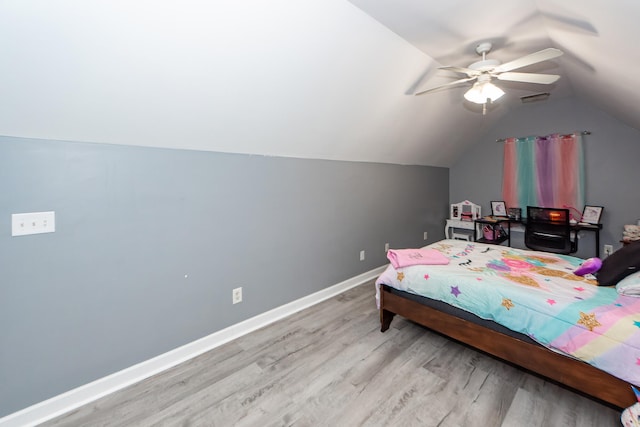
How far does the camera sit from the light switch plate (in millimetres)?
1506

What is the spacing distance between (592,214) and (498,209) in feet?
3.61

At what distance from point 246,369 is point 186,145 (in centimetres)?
166

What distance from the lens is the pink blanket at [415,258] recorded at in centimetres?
232

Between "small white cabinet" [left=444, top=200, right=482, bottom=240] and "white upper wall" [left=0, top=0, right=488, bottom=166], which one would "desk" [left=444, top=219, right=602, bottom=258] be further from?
"white upper wall" [left=0, top=0, right=488, bottom=166]

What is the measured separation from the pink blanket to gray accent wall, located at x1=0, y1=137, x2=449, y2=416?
0.92m

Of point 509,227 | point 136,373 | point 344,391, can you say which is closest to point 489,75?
point 344,391

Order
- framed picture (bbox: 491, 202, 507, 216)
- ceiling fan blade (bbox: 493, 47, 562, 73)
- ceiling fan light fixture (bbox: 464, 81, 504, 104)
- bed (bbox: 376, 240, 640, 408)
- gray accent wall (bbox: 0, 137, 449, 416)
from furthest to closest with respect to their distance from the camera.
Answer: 1. framed picture (bbox: 491, 202, 507, 216)
2. ceiling fan light fixture (bbox: 464, 81, 504, 104)
3. ceiling fan blade (bbox: 493, 47, 562, 73)
4. gray accent wall (bbox: 0, 137, 449, 416)
5. bed (bbox: 376, 240, 640, 408)

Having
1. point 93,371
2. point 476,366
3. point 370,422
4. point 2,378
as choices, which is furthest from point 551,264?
point 2,378

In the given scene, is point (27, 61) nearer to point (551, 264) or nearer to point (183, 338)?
point (183, 338)

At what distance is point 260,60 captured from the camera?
1.81 metres

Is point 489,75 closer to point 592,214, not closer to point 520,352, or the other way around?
point 520,352

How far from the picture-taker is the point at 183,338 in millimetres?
2135

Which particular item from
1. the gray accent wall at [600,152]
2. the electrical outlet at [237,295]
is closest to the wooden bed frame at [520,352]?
the electrical outlet at [237,295]

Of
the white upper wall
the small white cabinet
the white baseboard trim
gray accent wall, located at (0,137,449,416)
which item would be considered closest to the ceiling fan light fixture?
the white upper wall
